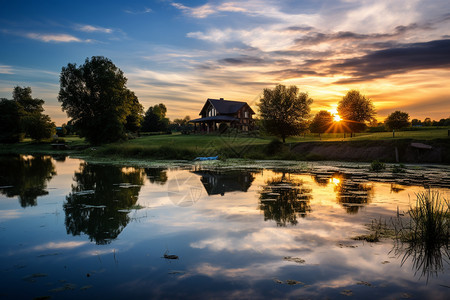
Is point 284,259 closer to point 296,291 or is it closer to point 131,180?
point 296,291

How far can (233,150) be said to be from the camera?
39.3 metres

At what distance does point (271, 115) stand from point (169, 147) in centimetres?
1598

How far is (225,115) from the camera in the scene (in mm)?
76938

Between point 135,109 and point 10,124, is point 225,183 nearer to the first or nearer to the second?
point 135,109

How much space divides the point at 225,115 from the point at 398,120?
38697 mm

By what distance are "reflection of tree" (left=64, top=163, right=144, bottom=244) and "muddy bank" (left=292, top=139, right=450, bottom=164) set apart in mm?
22276

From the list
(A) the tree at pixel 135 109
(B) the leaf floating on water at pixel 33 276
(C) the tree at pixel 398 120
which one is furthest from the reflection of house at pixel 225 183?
(C) the tree at pixel 398 120

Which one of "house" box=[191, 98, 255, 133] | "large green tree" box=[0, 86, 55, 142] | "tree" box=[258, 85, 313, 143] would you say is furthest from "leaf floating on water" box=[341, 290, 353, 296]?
"large green tree" box=[0, 86, 55, 142]

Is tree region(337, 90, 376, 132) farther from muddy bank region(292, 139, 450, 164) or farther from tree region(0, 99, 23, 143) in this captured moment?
tree region(0, 99, 23, 143)

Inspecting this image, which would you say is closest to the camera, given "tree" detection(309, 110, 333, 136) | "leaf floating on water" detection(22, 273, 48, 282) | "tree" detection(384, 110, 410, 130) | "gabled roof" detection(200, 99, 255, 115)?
"leaf floating on water" detection(22, 273, 48, 282)

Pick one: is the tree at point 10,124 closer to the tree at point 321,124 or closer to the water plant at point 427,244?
the tree at point 321,124

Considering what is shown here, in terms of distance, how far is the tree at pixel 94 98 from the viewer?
56406 millimetres

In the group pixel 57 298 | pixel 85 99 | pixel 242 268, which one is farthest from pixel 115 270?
pixel 85 99

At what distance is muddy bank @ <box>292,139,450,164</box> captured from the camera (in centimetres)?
2697
